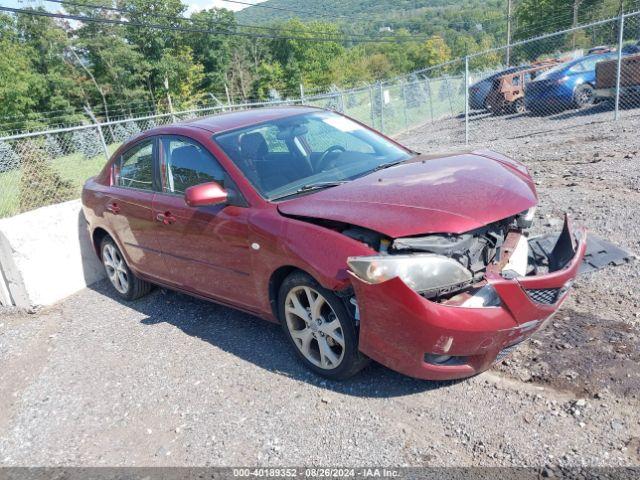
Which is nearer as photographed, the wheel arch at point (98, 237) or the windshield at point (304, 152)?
the windshield at point (304, 152)

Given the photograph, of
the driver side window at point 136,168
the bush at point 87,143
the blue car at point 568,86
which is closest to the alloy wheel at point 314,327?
the driver side window at point 136,168

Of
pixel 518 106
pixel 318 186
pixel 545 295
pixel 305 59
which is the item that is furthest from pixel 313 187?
pixel 305 59

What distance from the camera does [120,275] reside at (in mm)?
5645

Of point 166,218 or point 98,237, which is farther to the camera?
point 98,237

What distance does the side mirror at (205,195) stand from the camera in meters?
3.62

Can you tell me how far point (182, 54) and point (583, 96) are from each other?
1908 inches

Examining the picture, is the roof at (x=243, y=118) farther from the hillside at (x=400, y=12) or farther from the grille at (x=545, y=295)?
the hillside at (x=400, y=12)

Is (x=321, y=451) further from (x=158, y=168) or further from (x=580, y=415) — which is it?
(x=158, y=168)

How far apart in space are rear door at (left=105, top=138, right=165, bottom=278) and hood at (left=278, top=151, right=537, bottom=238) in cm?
172

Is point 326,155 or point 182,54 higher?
point 182,54

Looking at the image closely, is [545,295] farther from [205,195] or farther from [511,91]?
[511,91]

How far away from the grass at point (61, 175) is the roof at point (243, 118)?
780 cm

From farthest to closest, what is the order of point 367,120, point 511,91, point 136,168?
1. point 367,120
2. point 511,91
3. point 136,168

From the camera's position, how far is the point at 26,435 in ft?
11.9
